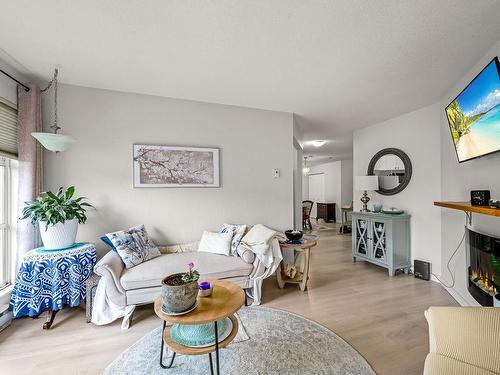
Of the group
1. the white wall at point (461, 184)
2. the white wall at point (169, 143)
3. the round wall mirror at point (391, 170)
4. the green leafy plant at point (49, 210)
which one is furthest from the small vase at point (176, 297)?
the round wall mirror at point (391, 170)

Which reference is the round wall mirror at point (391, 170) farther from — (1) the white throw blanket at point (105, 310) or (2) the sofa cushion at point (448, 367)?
(1) the white throw blanket at point (105, 310)

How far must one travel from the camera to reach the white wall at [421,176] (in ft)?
10.3

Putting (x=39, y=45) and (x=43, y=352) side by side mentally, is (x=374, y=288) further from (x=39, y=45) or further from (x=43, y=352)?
(x=39, y=45)

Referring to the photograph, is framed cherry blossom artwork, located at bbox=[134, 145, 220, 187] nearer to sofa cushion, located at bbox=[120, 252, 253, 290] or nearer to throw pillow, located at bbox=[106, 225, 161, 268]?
throw pillow, located at bbox=[106, 225, 161, 268]

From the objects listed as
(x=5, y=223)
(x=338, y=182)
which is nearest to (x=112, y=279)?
(x=5, y=223)

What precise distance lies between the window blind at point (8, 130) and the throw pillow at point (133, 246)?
1.18 meters

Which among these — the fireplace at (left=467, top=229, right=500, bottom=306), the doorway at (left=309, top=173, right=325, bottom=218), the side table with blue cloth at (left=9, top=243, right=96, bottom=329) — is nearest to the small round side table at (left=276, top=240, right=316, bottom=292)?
the fireplace at (left=467, top=229, right=500, bottom=306)

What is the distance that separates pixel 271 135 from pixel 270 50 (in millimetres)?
1504

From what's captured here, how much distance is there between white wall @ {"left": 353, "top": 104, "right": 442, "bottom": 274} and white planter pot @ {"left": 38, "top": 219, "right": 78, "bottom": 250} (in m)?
4.32

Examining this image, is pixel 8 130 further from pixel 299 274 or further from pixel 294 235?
pixel 299 274

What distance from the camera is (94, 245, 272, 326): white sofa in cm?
205

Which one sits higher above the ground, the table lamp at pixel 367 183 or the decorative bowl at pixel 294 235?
the table lamp at pixel 367 183

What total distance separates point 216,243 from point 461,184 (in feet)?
9.19

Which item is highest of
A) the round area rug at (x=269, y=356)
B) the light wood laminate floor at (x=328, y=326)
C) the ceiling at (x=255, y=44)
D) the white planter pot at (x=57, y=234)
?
the ceiling at (x=255, y=44)
